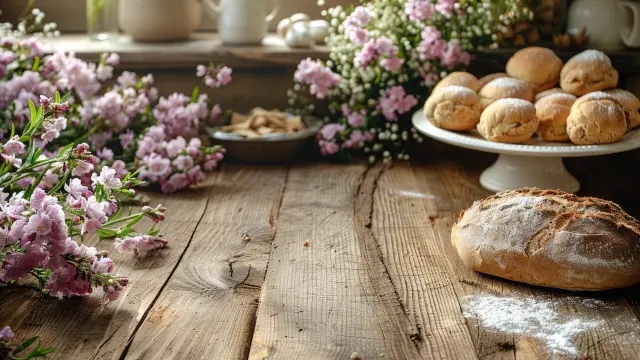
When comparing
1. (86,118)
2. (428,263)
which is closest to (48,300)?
(428,263)

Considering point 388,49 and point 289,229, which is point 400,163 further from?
point 289,229

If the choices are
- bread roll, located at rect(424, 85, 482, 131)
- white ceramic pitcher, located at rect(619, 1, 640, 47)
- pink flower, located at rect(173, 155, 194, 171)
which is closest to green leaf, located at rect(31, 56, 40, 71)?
pink flower, located at rect(173, 155, 194, 171)

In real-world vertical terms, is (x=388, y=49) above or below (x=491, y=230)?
above

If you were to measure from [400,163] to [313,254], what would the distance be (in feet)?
2.29

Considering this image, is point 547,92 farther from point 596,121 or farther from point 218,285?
point 218,285

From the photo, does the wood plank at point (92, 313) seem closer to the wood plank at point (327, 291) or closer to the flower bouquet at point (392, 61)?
the wood plank at point (327, 291)

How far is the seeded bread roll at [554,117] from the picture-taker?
165cm

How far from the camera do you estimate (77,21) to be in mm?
2473

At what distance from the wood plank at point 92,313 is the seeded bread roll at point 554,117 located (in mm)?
781

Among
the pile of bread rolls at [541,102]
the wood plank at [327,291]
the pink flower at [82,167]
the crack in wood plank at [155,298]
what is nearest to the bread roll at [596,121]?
the pile of bread rolls at [541,102]

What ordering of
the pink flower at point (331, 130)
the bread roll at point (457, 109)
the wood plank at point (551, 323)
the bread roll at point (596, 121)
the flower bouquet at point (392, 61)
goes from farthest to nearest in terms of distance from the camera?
the pink flower at point (331, 130)
the flower bouquet at point (392, 61)
the bread roll at point (457, 109)
the bread roll at point (596, 121)
the wood plank at point (551, 323)

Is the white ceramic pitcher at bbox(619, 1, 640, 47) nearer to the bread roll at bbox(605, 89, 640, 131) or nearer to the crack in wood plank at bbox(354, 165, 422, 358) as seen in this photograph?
the bread roll at bbox(605, 89, 640, 131)

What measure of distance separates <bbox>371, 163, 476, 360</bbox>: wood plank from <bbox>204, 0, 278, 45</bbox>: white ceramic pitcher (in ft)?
2.02

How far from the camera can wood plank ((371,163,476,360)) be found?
1.12 metres
